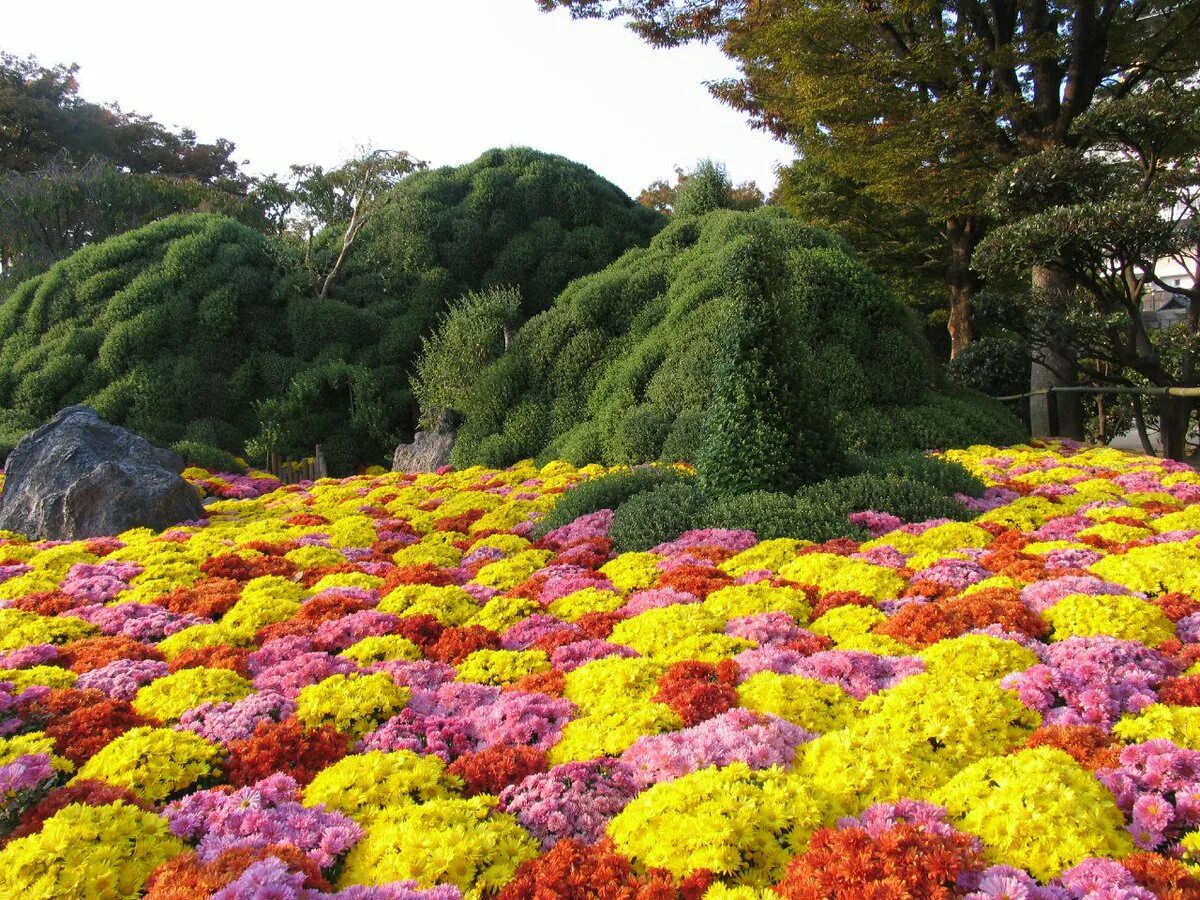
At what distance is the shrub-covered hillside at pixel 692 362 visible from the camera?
16.2m

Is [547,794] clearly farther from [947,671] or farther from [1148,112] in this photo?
[1148,112]

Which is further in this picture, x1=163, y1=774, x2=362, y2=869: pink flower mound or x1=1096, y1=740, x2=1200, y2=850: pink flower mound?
x1=163, y1=774, x2=362, y2=869: pink flower mound

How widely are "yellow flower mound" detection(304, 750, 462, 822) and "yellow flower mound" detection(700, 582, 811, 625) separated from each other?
306cm

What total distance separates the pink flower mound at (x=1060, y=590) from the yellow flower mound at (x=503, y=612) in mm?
4191

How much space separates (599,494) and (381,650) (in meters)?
5.58

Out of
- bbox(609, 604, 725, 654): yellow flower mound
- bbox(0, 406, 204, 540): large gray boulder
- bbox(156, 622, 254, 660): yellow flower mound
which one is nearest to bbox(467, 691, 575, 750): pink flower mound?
bbox(609, 604, 725, 654): yellow flower mound

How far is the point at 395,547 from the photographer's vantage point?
35.0 ft

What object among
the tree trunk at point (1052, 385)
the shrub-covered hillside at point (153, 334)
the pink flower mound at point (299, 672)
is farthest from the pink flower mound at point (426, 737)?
the shrub-covered hillside at point (153, 334)

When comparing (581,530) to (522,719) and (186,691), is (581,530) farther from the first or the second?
(186,691)

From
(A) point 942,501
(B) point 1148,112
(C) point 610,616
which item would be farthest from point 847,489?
(B) point 1148,112

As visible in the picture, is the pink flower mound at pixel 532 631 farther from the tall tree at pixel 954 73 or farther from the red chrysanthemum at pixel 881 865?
the tall tree at pixel 954 73

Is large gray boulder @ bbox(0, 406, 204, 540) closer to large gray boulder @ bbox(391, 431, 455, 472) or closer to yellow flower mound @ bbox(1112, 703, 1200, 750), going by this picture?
large gray boulder @ bbox(391, 431, 455, 472)

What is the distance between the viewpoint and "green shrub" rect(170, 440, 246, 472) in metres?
20.4

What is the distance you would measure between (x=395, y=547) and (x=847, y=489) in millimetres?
5818
